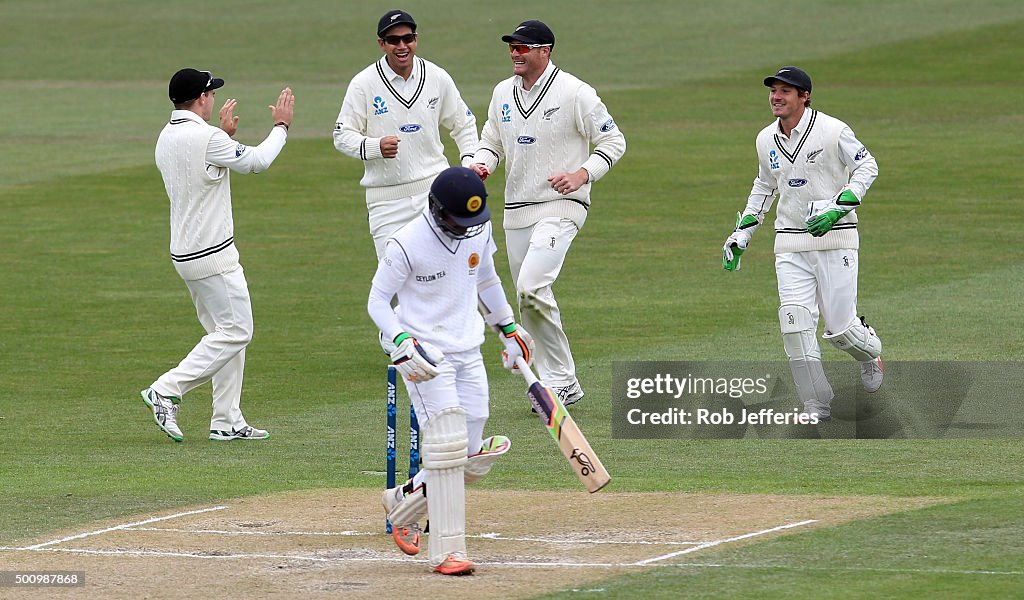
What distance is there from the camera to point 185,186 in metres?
11.7

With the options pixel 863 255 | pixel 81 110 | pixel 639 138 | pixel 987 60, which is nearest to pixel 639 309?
pixel 863 255

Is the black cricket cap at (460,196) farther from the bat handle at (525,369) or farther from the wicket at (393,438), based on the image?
the wicket at (393,438)

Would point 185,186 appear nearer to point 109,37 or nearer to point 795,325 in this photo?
point 795,325

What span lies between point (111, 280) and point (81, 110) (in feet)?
62.8

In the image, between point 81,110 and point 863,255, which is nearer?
point 863,255

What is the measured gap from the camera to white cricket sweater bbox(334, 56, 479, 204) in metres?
13.4

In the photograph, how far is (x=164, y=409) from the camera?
38.5ft

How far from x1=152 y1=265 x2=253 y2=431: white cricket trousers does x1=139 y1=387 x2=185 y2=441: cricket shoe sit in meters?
0.05

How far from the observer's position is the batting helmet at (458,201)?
321 inches

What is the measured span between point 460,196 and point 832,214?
4213 mm

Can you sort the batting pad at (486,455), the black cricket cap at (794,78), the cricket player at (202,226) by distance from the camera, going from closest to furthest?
1. the batting pad at (486,455)
2. the cricket player at (202,226)
3. the black cricket cap at (794,78)

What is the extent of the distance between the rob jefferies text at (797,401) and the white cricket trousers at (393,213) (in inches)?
80.7

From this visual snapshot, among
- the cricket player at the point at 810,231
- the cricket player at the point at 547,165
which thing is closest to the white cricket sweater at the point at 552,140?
the cricket player at the point at 547,165

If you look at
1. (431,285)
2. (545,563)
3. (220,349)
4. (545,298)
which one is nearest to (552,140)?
(545,298)
